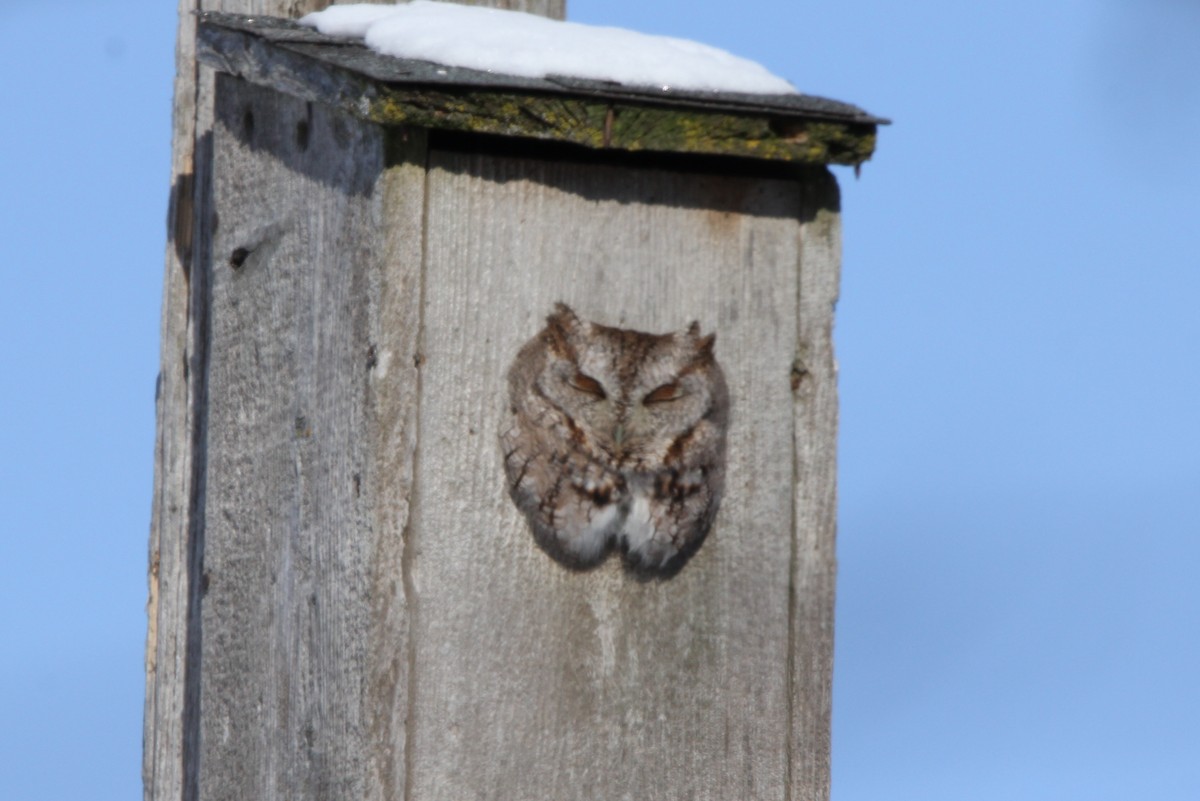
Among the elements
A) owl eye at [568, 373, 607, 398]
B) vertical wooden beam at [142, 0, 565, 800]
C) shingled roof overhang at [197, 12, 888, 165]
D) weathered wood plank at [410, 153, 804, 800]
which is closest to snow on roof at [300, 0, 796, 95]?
shingled roof overhang at [197, 12, 888, 165]

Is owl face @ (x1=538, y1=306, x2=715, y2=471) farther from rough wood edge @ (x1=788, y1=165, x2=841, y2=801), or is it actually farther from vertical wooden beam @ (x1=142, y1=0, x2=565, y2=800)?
vertical wooden beam @ (x1=142, y1=0, x2=565, y2=800)

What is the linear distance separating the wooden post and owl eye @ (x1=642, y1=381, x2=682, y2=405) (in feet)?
0.33

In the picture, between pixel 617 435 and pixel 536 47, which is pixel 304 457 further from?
pixel 536 47

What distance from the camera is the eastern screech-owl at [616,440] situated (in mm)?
2844

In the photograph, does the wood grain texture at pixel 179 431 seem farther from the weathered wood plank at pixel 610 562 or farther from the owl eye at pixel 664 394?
the owl eye at pixel 664 394

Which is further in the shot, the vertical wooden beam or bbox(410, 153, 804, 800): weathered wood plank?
the vertical wooden beam

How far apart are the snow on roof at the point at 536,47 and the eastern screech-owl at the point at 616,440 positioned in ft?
1.18

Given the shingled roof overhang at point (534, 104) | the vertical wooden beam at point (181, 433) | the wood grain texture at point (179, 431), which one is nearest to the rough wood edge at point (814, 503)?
the shingled roof overhang at point (534, 104)

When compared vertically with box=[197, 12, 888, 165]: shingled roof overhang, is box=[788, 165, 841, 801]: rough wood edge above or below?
below

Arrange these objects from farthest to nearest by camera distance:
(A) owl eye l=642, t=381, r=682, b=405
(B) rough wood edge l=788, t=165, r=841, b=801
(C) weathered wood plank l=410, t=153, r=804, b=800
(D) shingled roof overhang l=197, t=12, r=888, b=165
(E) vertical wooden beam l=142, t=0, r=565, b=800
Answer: (E) vertical wooden beam l=142, t=0, r=565, b=800 < (B) rough wood edge l=788, t=165, r=841, b=801 < (A) owl eye l=642, t=381, r=682, b=405 < (C) weathered wood plank l=410, t=153, r=804, b=800 < (D) shingled roof overhang l=197, t=12, r=888, b=165

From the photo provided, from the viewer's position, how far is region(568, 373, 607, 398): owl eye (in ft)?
9.39

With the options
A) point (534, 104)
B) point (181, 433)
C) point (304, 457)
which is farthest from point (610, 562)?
point (181, 433)

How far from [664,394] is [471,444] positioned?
32cm

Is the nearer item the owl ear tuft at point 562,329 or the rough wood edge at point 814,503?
the owl ear tuft at point 562,329
